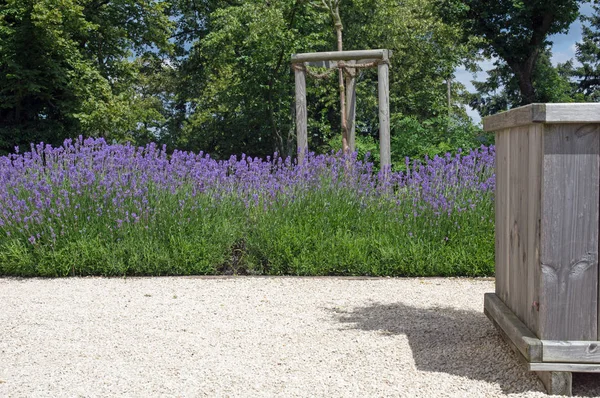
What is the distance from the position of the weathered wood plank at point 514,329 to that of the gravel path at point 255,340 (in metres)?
0.18

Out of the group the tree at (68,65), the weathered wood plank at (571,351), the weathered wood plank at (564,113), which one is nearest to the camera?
the weathered wood plank at (564,113)

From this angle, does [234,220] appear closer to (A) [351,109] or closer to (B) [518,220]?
(B) [518,220]

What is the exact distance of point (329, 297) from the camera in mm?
5012

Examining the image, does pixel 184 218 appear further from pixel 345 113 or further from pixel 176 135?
pixel 176 135

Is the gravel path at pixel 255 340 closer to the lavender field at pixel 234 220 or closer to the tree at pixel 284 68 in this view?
the lavender field at pixel 234 220

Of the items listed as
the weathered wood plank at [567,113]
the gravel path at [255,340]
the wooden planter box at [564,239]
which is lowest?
the gravel path at [255,340]

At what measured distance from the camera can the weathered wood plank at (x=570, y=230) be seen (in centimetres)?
274

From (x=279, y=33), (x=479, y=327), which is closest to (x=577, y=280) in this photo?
(x=479, y=327)

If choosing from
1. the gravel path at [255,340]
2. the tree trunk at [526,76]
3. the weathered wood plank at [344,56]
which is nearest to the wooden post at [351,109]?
the weathered wood plank at [344,56]

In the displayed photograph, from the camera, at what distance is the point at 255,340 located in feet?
12.5

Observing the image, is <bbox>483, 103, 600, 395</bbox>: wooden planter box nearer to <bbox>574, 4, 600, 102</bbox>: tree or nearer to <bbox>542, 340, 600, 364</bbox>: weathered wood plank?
<bbox>542, 340, 600, 364</bbox>: weathered wood plank

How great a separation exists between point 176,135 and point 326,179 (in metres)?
20.3

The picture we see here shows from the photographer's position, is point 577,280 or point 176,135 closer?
point 577,280

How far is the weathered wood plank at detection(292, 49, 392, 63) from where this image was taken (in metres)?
9.33
